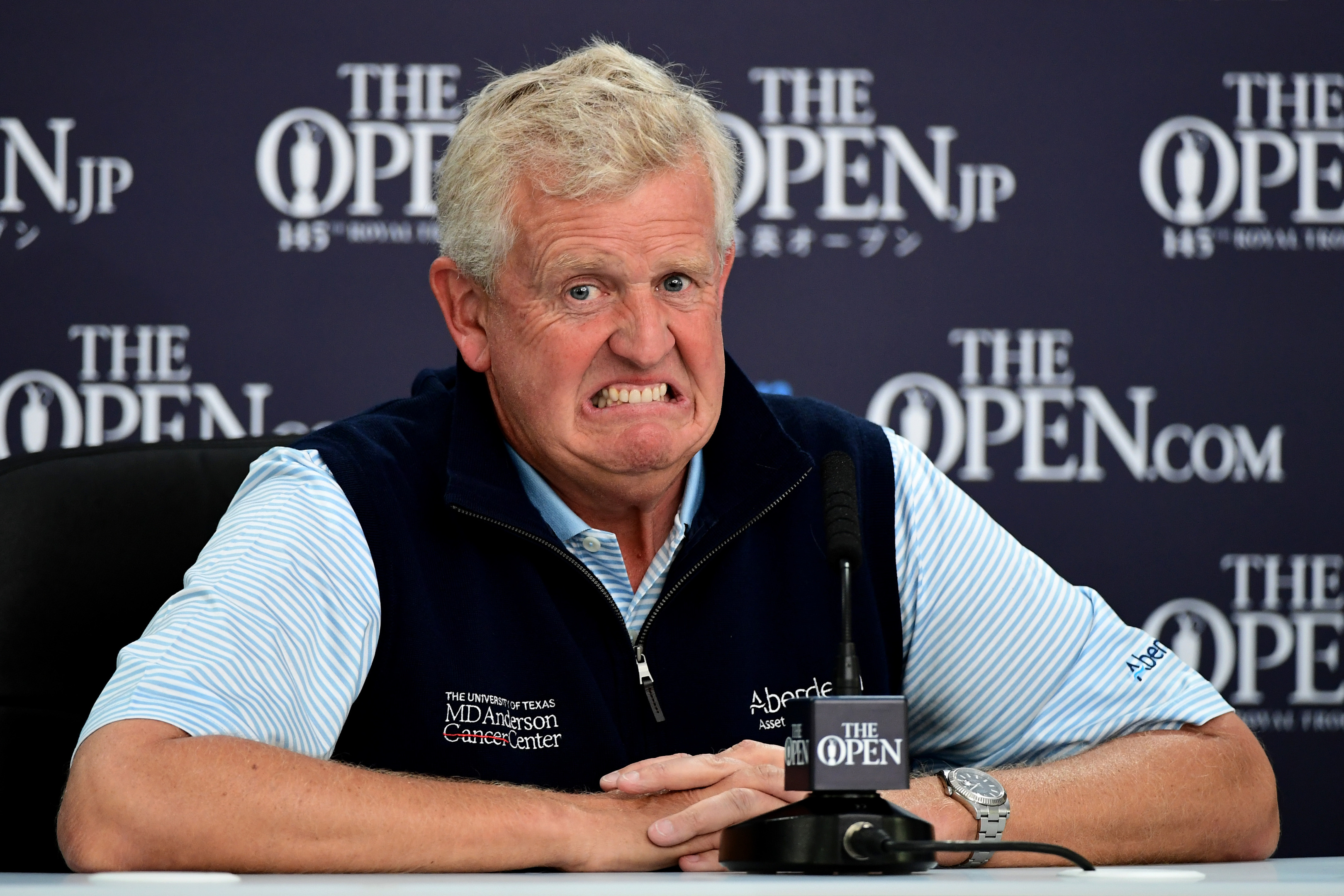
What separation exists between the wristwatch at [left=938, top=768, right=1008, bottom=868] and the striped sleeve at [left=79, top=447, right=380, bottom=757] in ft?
1.99

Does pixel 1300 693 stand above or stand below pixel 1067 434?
below

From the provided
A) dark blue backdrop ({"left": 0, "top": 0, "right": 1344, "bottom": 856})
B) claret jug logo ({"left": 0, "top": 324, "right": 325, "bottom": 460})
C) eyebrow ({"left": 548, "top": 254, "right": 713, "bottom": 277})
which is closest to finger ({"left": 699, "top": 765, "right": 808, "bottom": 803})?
eyebrow ({"left": 548, "top": 254, "right": 713, "bottom": 277})

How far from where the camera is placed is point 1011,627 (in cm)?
172

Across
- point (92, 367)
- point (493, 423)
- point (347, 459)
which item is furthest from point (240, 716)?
point (92, 367)

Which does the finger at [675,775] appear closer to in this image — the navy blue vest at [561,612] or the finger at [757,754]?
the finger at [757,754]

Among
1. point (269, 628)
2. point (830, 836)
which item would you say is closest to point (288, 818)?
point (269, 628)

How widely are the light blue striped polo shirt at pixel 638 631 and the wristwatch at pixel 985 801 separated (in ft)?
1.03

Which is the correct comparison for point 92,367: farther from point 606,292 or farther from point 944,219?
point 944,219

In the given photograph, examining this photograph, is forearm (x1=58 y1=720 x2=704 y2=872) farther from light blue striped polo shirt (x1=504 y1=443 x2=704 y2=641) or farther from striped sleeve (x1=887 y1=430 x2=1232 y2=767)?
striped sleeve (x1=887 y1=430 x2=1232 y2=767)

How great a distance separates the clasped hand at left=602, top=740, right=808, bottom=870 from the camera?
125 centimetres

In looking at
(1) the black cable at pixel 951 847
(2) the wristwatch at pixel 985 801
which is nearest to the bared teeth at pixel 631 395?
(2) the wristwatch at pixel 985 801

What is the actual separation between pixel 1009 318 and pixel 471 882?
193 cm

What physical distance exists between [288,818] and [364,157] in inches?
68.0

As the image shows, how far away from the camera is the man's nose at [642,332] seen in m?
1.59
